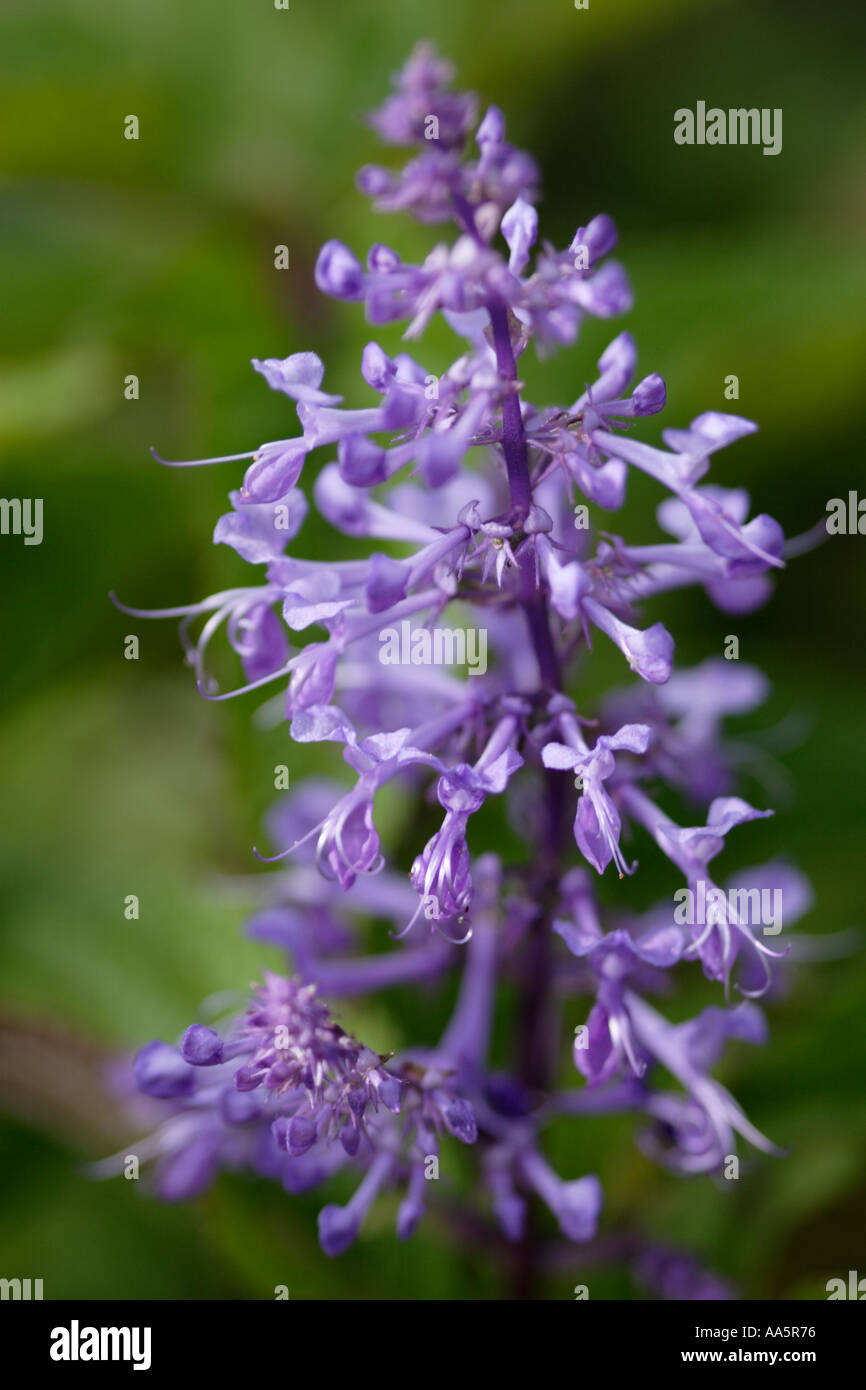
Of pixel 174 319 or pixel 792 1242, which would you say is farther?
pixel 174 319

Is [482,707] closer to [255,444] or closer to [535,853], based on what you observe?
[535,853]

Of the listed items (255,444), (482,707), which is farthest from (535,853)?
(255,444)

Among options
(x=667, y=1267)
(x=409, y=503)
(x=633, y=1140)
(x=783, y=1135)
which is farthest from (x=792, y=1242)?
(x=409, y=503)

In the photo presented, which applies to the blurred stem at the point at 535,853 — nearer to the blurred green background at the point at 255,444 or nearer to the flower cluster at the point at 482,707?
the flower cluster at the point at 482,707

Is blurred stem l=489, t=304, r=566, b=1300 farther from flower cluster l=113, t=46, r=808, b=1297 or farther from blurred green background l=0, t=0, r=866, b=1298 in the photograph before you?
blurred green background l=0, t=0, r=866, b=1298

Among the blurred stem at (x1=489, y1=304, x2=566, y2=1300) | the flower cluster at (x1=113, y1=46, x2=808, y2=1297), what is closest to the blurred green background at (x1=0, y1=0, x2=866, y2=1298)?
the blurred stem at (x1=489, y1=304, x2=566, y2=1300)

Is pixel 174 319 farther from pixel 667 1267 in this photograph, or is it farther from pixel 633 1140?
pixel 667 1267

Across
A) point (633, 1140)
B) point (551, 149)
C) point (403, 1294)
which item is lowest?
point (403, 1294)
